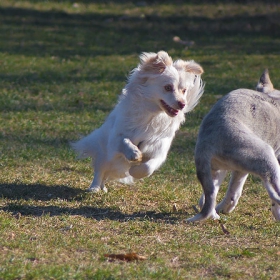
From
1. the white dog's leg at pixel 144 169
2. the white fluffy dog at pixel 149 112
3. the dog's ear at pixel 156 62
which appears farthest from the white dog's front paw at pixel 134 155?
the dog's ear at pixel 156 62

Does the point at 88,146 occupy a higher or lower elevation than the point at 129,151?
lower

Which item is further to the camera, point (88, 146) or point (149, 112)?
point (88, 146)

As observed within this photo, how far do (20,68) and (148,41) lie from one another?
14.3ft

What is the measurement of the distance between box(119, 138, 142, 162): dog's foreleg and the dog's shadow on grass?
54cm

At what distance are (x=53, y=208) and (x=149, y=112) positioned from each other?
1333mm

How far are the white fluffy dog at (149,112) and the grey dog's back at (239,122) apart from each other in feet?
1.26

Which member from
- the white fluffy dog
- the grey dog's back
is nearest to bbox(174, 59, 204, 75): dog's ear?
the white fluffy dog

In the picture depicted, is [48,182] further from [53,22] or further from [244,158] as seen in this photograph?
[53,22]

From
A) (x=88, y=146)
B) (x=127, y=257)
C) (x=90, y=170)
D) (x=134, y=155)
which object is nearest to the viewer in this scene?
(x=127, y=257)

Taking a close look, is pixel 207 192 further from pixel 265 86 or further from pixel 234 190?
pixel 265 86

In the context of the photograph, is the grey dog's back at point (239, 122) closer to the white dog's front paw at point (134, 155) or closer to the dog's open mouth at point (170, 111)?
the dog's open mouth at point (170, 111)

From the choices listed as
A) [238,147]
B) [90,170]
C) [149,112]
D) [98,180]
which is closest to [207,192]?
[238,147]

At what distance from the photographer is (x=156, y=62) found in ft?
21.7

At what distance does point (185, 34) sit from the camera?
1800cm
